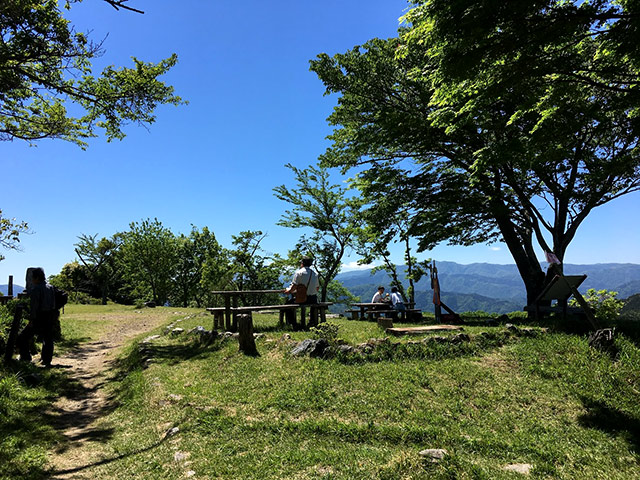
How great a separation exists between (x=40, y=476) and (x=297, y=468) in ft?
10.7

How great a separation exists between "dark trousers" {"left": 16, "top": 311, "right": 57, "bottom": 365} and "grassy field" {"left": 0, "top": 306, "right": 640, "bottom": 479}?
0.70 metres

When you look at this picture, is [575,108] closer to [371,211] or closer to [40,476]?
[371,211]

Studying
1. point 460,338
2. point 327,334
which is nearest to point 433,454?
point 327,334

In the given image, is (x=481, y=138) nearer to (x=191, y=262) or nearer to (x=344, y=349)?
(x=344, y=349)

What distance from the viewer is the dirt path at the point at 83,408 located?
4.71 meters

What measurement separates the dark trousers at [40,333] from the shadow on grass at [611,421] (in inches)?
470

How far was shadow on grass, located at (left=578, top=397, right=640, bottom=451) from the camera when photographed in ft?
15.7

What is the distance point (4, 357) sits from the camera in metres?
7.90

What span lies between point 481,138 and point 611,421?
10371 millimetres

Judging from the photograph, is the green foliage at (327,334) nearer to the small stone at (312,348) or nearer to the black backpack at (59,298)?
the small stone at (312,348)

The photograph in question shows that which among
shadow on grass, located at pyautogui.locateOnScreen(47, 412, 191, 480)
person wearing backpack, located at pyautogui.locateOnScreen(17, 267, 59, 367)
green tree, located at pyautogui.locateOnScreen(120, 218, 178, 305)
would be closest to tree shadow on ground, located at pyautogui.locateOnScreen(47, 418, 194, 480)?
shadow on grass, located at pyautogui.locateOnScreen(47, 412, 191, 480)

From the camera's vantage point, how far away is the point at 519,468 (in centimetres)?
395

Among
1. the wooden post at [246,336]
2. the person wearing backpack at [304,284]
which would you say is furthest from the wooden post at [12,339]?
the person wearing backpack at [304,284]

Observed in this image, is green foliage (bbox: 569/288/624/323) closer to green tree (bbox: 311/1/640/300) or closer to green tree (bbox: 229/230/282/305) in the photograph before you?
green tree (bbox: 311/1/640/300)
